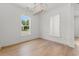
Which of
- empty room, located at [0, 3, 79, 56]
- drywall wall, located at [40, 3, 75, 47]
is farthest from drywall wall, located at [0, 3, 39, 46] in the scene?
drywall wall, located at [40, 3, 75, 47]

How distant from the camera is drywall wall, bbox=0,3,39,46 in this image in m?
1.99

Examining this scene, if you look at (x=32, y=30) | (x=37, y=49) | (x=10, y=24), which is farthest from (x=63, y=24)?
(x=10, y=24)

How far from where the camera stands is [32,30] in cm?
219

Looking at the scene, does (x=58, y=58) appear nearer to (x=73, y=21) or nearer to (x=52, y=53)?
(x=52, y=53)

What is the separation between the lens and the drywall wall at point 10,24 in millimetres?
1994

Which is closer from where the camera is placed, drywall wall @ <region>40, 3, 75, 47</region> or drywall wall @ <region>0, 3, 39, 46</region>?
drywall wall @ <region>0, 3, 39, 46</region>

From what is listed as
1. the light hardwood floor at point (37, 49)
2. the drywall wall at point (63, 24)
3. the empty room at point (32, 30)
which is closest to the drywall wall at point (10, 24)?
the empty room at point (32, 30)

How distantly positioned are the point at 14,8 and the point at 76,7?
1596 millimetres

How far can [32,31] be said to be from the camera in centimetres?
219

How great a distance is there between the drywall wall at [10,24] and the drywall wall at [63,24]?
285 millimetres

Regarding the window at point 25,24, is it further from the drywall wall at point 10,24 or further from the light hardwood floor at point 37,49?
the light hardwood floor at point 37,49

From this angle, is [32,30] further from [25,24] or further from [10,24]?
[10,24]

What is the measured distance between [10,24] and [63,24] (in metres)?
1.41

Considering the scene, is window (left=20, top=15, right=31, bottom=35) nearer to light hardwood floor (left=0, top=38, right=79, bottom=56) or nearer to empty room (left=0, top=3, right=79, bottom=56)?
empty room (left=0, top=3, right=79, bottom=56)
